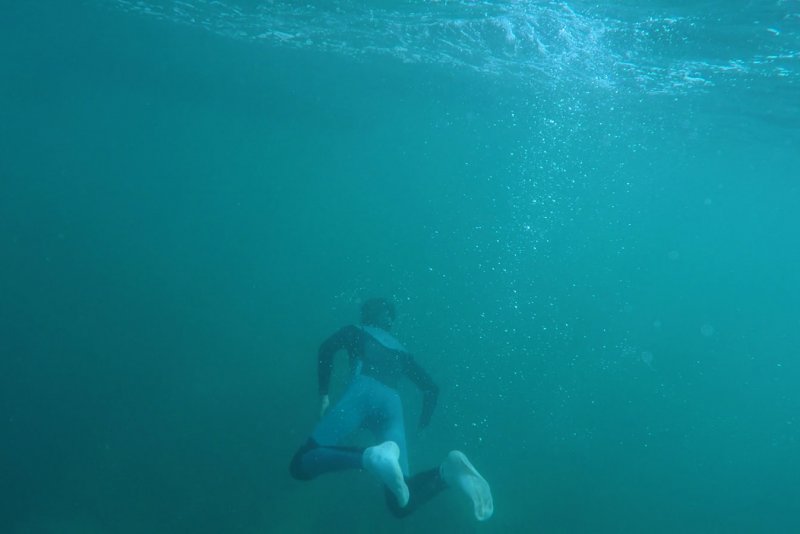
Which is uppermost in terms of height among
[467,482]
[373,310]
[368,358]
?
[373,310]

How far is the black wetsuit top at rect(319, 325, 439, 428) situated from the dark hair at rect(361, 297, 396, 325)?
1.00 feet

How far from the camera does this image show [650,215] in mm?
101125

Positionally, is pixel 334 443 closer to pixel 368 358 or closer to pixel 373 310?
pixel 368 358

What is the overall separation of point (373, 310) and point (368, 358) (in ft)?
2.01

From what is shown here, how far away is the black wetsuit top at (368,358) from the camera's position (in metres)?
6.11

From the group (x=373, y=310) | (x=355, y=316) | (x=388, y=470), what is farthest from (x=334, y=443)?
(x=355, y=316)

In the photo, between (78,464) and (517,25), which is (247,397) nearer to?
(78,464)

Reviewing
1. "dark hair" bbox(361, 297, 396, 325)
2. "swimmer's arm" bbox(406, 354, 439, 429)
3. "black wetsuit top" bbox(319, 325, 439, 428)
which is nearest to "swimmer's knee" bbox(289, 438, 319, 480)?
"black wetsuit top" bbox(319, 325, 439, 428)

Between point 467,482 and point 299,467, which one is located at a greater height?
point 467,482

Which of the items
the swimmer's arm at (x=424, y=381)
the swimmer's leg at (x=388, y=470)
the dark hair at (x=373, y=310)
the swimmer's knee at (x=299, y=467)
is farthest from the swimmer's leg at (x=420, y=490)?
the dark hair at (x=373, y=310)

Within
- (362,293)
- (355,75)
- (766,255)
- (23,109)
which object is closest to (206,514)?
(362,293)

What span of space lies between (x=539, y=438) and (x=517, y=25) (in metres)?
9.66

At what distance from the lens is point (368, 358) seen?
6.15 meters

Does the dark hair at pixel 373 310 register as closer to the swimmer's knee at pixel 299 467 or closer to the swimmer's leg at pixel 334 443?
the swimmer's leg at pixel 334 443
